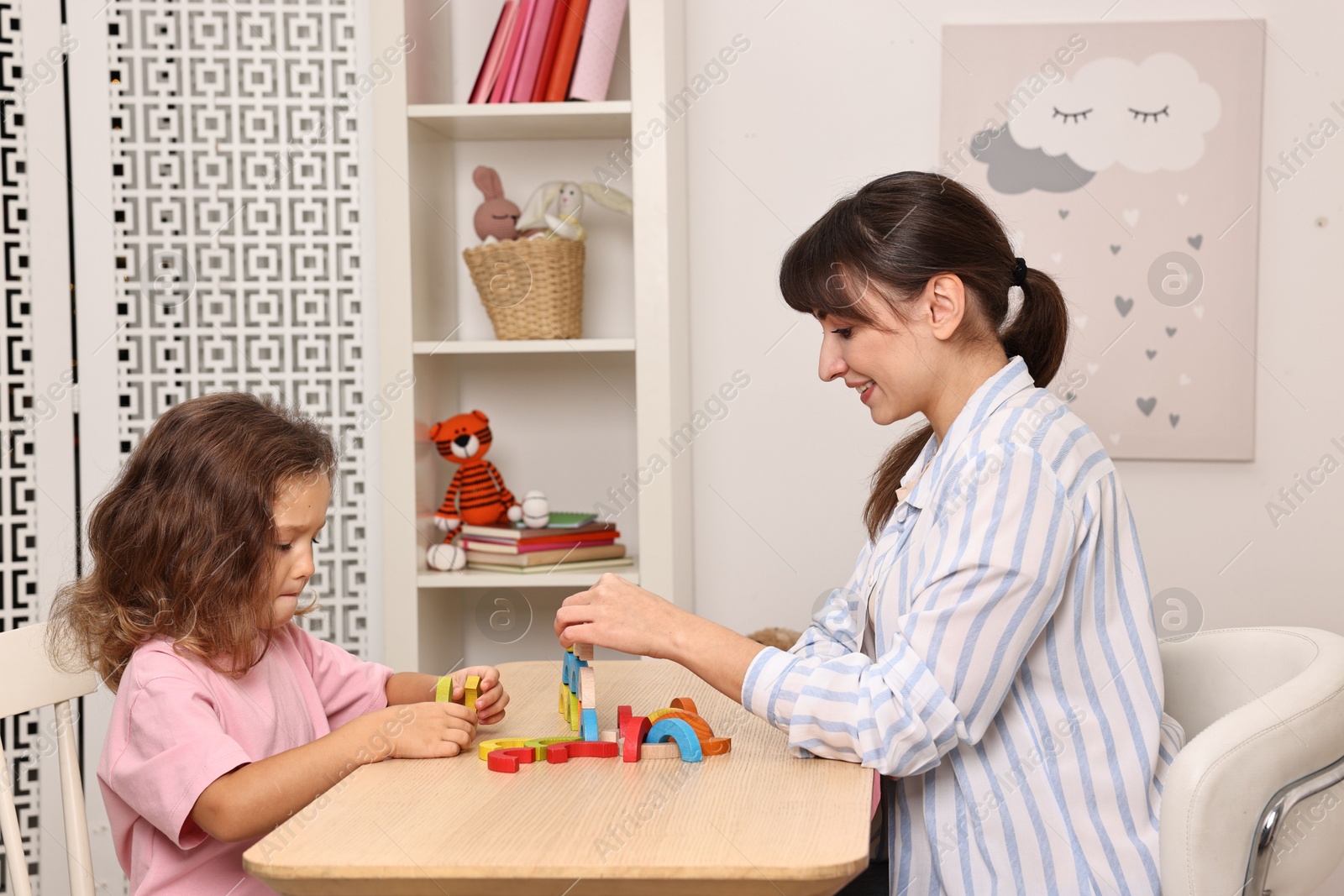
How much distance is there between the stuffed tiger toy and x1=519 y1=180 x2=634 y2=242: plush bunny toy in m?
0.41

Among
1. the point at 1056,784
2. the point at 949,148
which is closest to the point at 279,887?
the point at 1056,784

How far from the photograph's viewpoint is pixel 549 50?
2.21 metres

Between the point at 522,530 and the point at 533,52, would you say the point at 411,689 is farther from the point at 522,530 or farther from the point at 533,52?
the point at 533,52

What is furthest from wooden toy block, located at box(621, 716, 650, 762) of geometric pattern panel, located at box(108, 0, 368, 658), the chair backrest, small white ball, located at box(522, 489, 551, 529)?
geometric pattern panel, located at box(108, 0, 368, 658)

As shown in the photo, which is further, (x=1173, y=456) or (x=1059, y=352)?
(x=1173, y=456)

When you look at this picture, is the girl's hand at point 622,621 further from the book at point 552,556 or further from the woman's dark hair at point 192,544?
the book at point 552,556

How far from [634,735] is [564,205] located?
1.42 metres

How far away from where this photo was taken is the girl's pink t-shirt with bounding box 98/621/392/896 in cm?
105

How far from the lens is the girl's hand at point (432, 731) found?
3.65 ft

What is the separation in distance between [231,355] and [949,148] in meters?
1.54

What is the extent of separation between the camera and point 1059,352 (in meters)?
1.38

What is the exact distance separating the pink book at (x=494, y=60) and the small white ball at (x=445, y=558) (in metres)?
0.89

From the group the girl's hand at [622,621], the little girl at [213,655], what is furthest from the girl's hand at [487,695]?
the girl's hand at [622,621]

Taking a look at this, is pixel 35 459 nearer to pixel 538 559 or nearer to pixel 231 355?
pixel 231 355
